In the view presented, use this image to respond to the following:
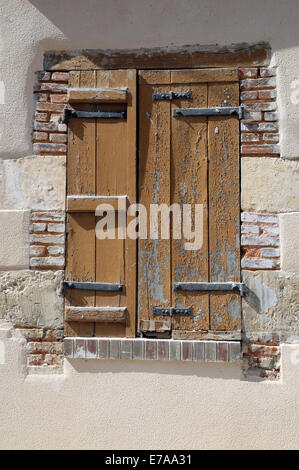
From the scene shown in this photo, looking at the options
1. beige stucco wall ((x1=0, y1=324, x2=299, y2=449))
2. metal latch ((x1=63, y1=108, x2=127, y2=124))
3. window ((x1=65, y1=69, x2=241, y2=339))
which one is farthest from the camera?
metal latch ((x1=63, y1=108, x2=127, y2=124))

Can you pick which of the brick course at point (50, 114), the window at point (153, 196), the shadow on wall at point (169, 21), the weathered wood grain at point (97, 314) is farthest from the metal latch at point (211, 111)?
the weathered wood grain at point (97, 314)

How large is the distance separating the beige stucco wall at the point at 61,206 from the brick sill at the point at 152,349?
65 millimetres

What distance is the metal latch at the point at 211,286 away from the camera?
118 inches

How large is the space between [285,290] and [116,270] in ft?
3.51

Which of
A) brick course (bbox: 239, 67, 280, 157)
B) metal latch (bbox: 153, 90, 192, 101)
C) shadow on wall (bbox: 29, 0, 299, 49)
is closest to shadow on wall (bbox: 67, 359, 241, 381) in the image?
brick course (bbox: 239, 67, 280, 157)

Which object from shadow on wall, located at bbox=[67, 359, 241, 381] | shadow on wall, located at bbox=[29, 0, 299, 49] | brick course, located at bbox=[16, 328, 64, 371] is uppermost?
shadow on wall, located at bbox=[29, 0, 299, 49]

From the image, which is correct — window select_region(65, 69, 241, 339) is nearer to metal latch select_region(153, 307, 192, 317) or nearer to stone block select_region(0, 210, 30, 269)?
metal latch select_region(153, 307, 192, 317)

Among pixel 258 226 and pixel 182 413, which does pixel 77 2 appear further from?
pixel 182 413

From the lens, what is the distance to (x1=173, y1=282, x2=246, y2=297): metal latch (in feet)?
9.80

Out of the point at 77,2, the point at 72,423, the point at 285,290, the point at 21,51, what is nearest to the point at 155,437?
the point at 72,423

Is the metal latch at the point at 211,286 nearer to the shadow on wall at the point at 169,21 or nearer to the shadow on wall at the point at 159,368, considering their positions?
the shadow on wall at the point at 159,368

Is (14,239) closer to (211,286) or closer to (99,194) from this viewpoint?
(99,194)

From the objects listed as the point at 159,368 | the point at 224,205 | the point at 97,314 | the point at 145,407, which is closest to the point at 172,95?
the point at 224,205

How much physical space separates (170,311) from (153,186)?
31.7 inches
